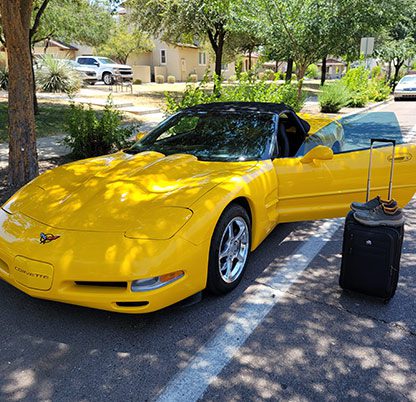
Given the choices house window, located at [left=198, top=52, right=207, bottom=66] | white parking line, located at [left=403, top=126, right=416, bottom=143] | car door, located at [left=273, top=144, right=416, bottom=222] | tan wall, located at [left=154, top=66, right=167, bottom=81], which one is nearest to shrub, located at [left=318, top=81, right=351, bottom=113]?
white parking line, located at [left=403, top=126, right=416, bottom=143]

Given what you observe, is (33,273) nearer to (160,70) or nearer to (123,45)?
(160,70)

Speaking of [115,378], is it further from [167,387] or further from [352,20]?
[352,20]

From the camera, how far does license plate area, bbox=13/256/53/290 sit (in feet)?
8.87

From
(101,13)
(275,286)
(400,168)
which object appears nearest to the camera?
(275,286)

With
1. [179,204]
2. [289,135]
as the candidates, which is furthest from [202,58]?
[179,204]

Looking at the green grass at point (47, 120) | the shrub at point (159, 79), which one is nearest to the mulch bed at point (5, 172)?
the green grass at point (47, 120)

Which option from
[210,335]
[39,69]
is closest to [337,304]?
[210,335]

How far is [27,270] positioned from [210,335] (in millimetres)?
1285

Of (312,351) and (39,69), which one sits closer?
→ (312,351)

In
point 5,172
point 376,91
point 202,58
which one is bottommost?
point 5,172

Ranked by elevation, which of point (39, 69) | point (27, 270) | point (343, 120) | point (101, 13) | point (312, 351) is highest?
point (101, 13)

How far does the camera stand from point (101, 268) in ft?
8.68

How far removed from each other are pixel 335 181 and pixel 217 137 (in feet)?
4.06

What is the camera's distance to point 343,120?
5773mm
